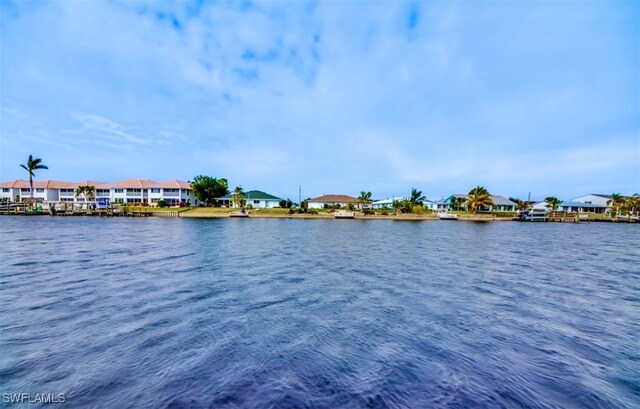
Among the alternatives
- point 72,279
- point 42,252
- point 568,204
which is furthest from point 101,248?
point 568,204

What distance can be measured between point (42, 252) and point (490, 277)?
30.4 m

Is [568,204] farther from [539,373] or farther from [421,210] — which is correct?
[539,373]

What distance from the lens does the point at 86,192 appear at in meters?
90.0

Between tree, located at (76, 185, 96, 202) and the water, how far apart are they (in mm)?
90308

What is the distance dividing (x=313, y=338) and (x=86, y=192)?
109 metres

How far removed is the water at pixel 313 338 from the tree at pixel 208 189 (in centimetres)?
7864

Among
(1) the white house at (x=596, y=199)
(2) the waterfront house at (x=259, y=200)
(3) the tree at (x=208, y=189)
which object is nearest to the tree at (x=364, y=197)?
A: (2) the waterfront house at (x=259, y=200)

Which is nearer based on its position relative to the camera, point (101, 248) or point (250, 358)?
point (250, 358)

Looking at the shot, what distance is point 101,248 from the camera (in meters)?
24.0

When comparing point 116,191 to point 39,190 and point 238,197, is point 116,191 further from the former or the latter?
point 238,197

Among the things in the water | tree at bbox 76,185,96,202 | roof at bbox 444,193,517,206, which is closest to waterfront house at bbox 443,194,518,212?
roof at bbox 444,193,517,206

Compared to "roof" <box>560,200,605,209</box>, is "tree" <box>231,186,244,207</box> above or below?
above

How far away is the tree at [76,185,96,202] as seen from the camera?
294 feet

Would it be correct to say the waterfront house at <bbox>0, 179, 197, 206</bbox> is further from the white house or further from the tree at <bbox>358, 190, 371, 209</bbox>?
the white house
